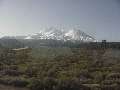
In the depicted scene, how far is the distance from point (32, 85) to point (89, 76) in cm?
826

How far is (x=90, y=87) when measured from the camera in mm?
20906

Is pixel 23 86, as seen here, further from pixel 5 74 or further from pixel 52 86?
pixel 5 74

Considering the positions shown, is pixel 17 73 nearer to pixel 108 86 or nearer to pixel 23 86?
pixel 23 86

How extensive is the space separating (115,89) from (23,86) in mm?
6830

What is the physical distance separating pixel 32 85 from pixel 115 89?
19.6 ft

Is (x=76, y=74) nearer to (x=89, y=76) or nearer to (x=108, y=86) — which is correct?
(x=89, y=76)

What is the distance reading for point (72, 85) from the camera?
2061 centimetres

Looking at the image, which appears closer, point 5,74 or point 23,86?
point 23,86

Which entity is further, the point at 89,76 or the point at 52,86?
the point at 89,76

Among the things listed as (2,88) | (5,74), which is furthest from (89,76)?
(2,88)

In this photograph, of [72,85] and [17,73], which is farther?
[17,73]

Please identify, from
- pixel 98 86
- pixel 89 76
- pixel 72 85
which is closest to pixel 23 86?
pixel 72 85

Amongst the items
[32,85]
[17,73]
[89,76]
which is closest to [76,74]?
[89,76]

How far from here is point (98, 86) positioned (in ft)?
70.1
